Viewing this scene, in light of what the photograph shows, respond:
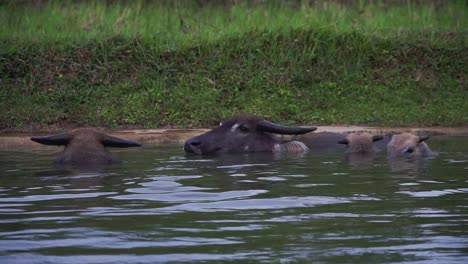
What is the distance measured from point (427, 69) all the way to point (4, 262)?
1251 centimetres

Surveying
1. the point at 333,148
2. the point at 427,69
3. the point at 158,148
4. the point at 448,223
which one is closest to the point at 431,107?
the point at 427,69

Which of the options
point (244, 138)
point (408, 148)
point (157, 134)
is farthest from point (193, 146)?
point (408, 148)

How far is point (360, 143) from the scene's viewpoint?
11461mm

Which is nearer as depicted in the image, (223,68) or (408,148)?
(408,148)

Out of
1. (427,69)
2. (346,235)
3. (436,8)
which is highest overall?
(436,8)

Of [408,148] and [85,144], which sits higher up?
[85,144]

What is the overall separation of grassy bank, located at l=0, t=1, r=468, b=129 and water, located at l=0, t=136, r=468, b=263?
14.8 ft

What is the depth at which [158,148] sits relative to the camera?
12477 millimetres

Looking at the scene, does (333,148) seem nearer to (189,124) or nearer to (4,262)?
(189,124)

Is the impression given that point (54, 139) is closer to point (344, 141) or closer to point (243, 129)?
point (243, 129)

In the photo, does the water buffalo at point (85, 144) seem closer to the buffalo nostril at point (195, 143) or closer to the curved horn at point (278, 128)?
the buffalo nostril at point (195, 143)

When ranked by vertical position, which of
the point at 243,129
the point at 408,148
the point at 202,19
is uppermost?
the point at 202,19

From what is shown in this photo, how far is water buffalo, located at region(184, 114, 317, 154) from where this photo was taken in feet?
37.8

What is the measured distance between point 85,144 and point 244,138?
7.38 feet
